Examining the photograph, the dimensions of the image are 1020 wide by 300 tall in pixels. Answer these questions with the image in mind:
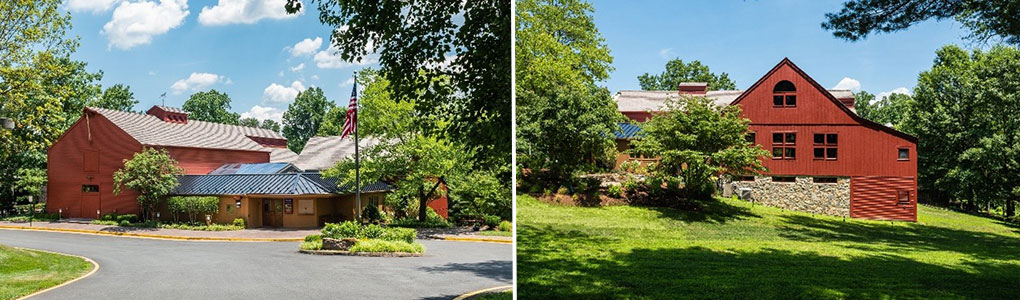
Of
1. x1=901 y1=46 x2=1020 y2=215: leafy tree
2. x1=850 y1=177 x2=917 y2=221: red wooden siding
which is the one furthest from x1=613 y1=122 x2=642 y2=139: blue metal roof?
x1=901 y1=46 x2=1020 y2=215: leafy tree

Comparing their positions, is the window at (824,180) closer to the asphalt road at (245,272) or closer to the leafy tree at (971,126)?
the leafy tree at (971,126)

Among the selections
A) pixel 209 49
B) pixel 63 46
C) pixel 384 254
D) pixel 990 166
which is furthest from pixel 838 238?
pixel 63 46

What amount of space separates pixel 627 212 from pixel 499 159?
0.86 m

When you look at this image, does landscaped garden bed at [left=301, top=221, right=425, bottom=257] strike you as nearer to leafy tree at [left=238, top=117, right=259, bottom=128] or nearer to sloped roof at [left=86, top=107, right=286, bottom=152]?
sloped roof at [left=86, top=107, right=286, bottom=152]

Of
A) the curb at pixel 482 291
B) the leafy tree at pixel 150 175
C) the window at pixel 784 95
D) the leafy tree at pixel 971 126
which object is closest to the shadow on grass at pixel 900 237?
the leafy tree at pixel 971 126

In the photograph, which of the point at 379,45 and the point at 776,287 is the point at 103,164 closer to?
the point at 379,45

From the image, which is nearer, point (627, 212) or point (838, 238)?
point (838, 238)

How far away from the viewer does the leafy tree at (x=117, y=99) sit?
321 centimetres

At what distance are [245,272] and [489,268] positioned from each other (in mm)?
1252

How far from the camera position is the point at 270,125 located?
3158mm

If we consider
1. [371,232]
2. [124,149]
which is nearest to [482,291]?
[371,232]

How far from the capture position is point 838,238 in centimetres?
221

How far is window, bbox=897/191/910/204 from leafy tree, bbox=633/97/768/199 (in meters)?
0.46

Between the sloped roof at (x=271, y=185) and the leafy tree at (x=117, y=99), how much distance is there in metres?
0.64
